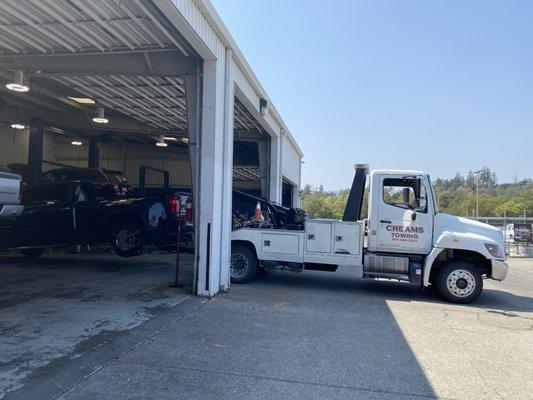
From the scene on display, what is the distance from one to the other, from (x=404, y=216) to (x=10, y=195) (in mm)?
8505

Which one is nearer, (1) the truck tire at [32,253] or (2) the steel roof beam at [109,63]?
(2) the steel roof beam at [109,63]

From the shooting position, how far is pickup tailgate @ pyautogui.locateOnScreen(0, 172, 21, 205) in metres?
9.41

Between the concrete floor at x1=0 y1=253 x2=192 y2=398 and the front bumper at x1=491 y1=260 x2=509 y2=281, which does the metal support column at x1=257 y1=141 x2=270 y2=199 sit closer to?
the concrete floor at x1=0 y1=253 x2=192 y2=398

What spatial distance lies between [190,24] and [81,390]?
Answer: 17.6ft

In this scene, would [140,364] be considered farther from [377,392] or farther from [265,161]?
[265,161]

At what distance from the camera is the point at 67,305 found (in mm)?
7105

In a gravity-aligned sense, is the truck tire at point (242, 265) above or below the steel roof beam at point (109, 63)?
below

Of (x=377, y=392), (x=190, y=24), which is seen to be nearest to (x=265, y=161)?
(x=190, y=24)

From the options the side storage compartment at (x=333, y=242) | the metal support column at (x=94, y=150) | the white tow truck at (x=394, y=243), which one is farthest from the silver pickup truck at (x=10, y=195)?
the metal support column at (x=94, y=150)

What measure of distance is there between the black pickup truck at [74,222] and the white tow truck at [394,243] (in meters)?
3.32

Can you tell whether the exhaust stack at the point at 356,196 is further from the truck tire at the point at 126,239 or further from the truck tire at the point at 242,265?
the truck tire at the point at 126,239

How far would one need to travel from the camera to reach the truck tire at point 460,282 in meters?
8.70

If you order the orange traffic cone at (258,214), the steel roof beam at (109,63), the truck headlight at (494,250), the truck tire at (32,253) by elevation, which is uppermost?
the steel roof beam at (109,63)

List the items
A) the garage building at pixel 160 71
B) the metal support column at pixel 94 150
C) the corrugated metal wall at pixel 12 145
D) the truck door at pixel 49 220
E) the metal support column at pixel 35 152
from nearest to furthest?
the garage building at pixel 160 71 < the truck door at pixel 49 220 < the metal support column at pixel 35 152 < the corrugated metal wall at pixel 12 145 < the metal support column at pixel 94 150
